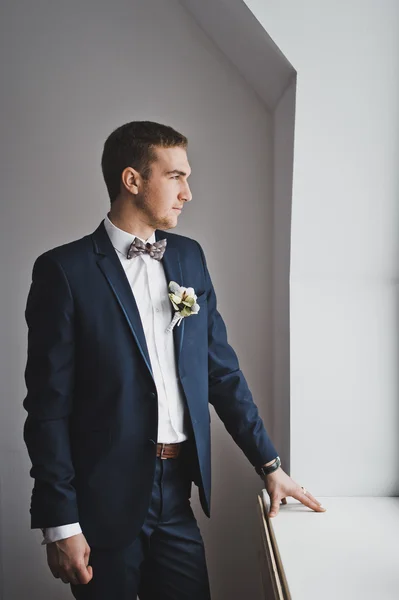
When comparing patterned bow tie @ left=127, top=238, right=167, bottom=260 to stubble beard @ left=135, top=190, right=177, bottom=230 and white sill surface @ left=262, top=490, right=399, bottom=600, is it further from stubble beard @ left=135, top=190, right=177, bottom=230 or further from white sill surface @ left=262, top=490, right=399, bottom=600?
white sill surface @ left=262, top=490, right=399, bottom=600

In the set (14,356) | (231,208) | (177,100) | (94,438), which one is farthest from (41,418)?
(177,100)

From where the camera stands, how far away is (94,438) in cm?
171

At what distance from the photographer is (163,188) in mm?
1766

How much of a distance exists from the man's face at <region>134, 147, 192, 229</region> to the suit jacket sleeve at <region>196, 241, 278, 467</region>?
0.88ft

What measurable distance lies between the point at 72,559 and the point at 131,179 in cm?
100

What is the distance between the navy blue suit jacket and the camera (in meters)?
1.67

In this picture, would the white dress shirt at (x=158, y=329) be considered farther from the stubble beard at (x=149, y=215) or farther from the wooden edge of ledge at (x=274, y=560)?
the wooden edge of ledge at (x=274, y=560)

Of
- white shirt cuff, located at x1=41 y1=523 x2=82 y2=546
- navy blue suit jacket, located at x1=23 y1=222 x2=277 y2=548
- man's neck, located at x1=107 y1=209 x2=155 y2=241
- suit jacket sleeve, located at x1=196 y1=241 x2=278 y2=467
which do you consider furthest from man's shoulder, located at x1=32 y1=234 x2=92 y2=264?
white shirt cuff, located at x1=41 y1=523 x2=82 y2=546

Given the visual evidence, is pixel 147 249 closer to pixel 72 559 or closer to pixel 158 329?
pixel 158 329

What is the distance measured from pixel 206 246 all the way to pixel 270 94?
61cm

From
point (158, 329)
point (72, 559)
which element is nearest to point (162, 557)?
point (72, 559)

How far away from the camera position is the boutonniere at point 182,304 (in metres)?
1.76

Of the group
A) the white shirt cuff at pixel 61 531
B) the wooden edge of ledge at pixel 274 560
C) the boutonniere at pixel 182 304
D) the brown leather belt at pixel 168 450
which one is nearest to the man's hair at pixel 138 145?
the boutonniere at pixel 182 304

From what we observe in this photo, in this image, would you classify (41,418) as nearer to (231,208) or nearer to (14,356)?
(14,356)
